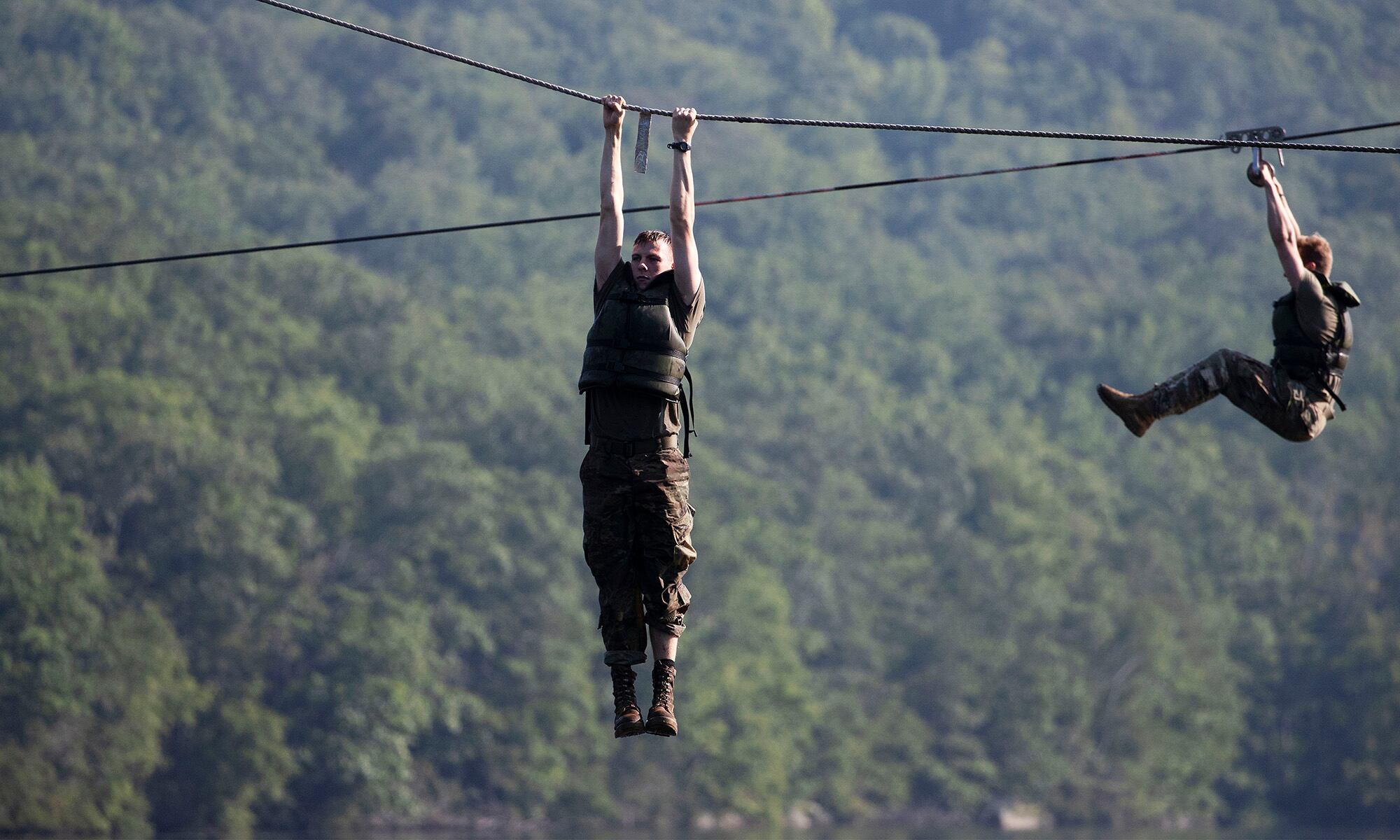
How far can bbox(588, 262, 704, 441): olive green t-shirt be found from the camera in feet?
37.1

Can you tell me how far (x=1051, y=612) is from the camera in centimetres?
7794

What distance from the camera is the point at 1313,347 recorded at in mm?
12641

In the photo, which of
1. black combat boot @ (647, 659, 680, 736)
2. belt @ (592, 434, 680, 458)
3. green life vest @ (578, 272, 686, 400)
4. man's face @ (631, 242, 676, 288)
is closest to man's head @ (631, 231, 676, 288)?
man's face @ (631, 242, 676, 288)

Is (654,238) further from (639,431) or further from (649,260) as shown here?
(639,431)

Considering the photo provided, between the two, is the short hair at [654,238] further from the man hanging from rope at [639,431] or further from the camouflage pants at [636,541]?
the camouflage pants at [636,541]

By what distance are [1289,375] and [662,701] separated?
4340 millimetres

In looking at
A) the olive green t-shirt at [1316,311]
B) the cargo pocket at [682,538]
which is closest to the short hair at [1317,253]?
the olive green t-shirt at [1316,311]

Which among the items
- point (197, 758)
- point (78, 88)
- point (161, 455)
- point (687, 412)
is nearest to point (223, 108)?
point (78, 88)

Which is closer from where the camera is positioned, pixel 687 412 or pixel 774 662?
pixel 687 412

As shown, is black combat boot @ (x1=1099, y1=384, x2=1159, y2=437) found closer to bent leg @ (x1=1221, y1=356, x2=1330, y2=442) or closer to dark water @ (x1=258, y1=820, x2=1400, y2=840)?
bent leg @ (x1=1221, y1=356, x2=1330, y2=442)

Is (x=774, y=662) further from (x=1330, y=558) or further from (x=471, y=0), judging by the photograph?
(x=471, y=0)

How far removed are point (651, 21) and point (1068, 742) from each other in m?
113

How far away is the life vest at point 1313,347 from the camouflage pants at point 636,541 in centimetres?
380

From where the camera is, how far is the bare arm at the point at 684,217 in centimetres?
1111
